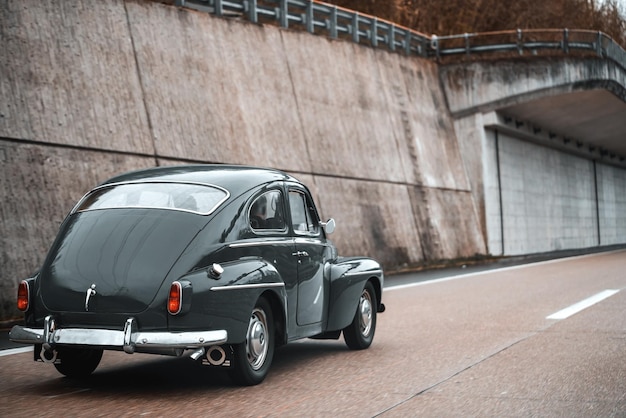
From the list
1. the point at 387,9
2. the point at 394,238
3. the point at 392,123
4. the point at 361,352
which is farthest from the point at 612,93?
the point at 361,352

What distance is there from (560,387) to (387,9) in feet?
111

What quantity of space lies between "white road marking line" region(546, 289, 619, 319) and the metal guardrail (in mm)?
10996

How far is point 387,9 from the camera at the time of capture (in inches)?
1534

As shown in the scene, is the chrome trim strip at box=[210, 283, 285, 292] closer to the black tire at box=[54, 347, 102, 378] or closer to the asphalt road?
the asphalt road

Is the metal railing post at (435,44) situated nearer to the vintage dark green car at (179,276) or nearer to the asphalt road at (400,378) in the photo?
the asphalt road at (400,378)

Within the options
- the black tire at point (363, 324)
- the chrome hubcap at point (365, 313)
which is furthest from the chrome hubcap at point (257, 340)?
the chrome hubcap at point (365, 313)

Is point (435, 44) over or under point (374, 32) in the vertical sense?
over

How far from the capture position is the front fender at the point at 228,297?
5996mm

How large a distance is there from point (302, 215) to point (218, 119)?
11.2m

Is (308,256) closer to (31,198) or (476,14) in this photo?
(31,198)

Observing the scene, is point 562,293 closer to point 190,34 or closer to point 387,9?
point 190,34

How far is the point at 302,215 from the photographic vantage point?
26.2 ft

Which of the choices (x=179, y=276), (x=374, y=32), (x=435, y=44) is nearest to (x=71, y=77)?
(x=179, y=276)

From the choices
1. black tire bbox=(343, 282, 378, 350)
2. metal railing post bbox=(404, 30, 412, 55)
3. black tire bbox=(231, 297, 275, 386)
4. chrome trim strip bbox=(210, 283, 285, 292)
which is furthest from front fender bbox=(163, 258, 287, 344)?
metal railing post bbox=(404, 30, 412, 55)
